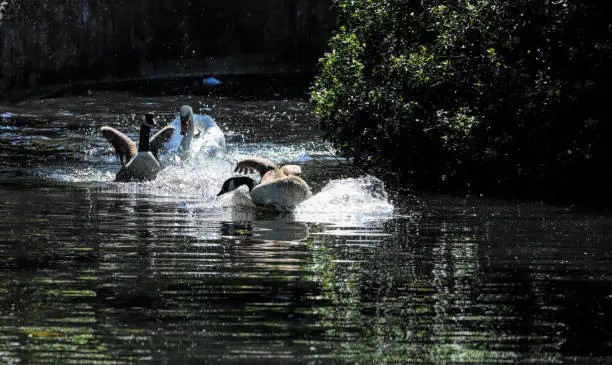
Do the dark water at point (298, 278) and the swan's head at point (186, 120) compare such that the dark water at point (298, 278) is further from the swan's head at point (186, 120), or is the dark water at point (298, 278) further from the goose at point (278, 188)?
the swan's head at point (186, 120)

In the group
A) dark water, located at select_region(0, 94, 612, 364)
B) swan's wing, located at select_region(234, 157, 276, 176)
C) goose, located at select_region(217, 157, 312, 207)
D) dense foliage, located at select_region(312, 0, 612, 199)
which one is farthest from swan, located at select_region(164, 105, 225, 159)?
goose, located at select_region(217, 157, 312, 207)

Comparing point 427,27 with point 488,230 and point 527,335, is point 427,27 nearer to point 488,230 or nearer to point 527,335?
point 488,230

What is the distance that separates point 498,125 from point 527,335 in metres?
9.31

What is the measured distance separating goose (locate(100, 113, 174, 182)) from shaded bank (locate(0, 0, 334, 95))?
15.0 m

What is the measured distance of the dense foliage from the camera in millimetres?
16109

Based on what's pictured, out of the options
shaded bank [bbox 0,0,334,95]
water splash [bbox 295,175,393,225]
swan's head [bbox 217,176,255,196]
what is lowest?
water splash [bbox 295,175,393,225]

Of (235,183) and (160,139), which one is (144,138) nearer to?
(160,139)

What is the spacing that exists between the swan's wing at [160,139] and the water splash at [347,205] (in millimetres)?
4139

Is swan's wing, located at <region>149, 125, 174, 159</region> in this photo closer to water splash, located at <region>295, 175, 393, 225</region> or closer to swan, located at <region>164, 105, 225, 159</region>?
swan, located at <region>164, 105, 225, 159</region>

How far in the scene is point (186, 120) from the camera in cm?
2003

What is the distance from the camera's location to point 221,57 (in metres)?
39.1

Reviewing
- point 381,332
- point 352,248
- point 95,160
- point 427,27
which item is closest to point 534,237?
point 352,248

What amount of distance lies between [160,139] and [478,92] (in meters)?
5.67

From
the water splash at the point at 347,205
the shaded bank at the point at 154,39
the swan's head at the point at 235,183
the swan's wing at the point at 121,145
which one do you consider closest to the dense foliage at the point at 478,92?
the water splash at the point at 347,205
